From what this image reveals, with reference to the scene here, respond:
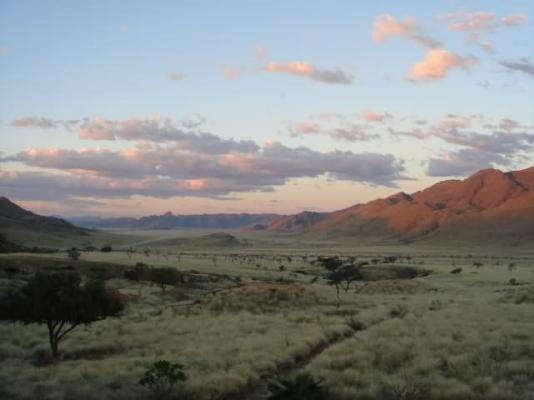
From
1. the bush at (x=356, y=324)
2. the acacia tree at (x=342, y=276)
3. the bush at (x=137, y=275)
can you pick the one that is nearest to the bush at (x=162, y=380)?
the bush at (x=356, y=324)

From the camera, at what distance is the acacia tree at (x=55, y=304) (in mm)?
23203

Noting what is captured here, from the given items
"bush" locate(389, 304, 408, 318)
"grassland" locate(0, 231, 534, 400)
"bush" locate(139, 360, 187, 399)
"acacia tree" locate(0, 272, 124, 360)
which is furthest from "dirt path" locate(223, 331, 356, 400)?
"bush" locate(389, 304, 408, 318)

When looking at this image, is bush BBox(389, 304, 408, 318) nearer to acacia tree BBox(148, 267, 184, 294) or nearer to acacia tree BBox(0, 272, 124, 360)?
acacia tree BBox(0, 272, 124, 360)

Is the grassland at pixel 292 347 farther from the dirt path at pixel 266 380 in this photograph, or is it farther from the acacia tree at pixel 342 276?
the acacia tree at pixel 342 276

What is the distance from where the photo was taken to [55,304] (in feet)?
76.4

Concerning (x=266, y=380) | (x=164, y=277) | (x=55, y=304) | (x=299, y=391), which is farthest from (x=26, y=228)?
(x=299, y=391)

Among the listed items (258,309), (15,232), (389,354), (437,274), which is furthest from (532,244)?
(389,354)

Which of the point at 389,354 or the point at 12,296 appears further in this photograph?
the point at 12,296

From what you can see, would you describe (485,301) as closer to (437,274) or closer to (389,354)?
(389,354)

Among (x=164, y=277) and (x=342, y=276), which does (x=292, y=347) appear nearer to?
(x=164, y=277)

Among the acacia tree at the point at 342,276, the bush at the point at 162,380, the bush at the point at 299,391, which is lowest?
the acacia tree at the point at 342,276

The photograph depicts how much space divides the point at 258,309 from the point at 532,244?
16005cm

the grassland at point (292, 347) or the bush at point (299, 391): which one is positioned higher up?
the bush at point (299, 391)

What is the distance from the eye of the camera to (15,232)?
15612 cm
